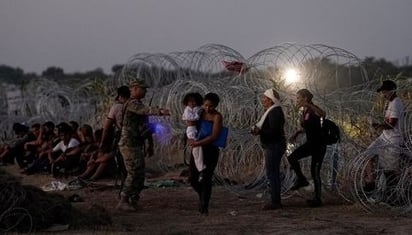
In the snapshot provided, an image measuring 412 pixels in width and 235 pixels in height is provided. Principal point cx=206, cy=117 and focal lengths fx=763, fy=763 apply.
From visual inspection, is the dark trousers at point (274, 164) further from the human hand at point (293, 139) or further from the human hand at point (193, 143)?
the human hand at point (193, 143)

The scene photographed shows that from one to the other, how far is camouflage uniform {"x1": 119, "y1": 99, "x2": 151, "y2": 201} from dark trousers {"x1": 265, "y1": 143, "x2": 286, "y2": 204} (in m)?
1.69

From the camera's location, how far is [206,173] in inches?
387

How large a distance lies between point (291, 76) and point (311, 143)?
299cm

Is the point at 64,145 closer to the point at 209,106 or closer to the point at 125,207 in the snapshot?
the point at 125,207

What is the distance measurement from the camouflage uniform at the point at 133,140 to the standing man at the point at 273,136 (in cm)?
152

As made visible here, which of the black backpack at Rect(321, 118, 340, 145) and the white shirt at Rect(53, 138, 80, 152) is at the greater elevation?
the black backpack at Rect(321, 118, 340, 145)

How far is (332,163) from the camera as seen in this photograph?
10922mm

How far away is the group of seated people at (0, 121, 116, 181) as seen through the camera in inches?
581

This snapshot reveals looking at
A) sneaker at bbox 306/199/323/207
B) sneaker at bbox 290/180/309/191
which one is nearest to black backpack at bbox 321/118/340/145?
sneaker at bbox 290/180/309/191

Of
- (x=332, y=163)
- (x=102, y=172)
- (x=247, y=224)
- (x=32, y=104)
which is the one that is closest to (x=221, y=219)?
(x=247, y=224)

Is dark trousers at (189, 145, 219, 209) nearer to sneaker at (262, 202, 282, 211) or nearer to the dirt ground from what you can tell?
the dirt ground

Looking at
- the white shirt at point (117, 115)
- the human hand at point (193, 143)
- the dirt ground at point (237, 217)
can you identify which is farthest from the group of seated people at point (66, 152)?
the human hand at point (193, 143)

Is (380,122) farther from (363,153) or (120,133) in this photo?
(120,133)

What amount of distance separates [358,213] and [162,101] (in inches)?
251
